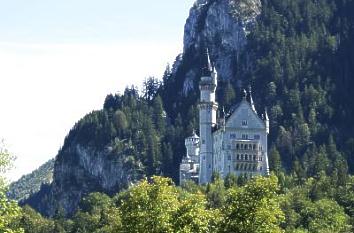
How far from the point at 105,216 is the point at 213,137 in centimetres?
4638

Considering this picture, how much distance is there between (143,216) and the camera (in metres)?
64.8

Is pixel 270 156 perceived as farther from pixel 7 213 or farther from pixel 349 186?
pixel 7 213

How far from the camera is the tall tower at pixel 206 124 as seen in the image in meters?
184

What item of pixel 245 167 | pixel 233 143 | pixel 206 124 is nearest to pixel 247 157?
pixel 245 167

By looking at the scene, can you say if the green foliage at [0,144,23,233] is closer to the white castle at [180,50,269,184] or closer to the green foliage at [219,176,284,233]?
the green foliage at [219,176,284,233]

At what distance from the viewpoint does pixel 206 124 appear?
18612cm

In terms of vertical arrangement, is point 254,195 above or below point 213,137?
below

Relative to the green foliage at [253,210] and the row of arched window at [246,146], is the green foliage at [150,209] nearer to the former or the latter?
the green foliage at [253,210]

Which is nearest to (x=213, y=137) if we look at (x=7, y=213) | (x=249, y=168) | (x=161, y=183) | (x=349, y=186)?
(x=249, y=168)

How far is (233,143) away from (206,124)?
8032mm

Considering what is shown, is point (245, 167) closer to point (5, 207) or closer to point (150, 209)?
point (150, 209)

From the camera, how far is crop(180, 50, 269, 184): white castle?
179m

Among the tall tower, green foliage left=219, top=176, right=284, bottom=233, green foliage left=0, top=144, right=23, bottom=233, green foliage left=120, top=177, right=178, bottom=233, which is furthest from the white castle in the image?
green foliage left=0, top=144, right=23, bottom=233

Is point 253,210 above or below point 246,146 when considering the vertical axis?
below
